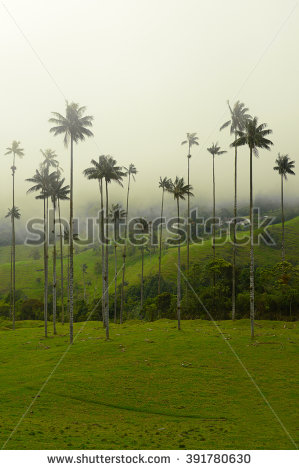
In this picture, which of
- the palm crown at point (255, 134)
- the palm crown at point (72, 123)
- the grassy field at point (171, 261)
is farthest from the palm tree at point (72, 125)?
the grassy field at point (171, 261)

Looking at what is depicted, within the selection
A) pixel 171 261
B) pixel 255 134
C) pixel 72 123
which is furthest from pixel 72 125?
pixel 171 261

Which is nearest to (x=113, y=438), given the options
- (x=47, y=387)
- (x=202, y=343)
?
(x=47, y=387)

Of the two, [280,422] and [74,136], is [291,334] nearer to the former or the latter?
[280,422]

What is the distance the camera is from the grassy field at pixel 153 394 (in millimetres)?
16609

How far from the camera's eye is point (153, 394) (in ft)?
82.1

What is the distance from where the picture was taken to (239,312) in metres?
74.2

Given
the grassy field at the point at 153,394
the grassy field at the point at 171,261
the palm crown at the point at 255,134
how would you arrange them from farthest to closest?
the grassy field at the point at 171,261, the palm crown at the point at 255,134, the grassy field at the point at 153,394

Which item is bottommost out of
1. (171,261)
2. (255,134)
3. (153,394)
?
(153,394)

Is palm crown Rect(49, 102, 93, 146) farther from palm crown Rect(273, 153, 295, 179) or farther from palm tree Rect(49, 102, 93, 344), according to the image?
palm crown Rect(273, 153, 295, 179)

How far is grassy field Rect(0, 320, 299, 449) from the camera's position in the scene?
16.6 m

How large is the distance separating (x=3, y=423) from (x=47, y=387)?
905 cm

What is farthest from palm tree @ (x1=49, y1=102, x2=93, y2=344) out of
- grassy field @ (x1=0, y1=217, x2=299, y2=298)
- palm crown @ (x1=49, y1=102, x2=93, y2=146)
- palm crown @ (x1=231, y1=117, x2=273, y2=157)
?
grassy field @ (x1=0, y1=217, x2=299, y2=298)

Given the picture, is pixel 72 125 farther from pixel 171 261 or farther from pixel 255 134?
pixel 171 261

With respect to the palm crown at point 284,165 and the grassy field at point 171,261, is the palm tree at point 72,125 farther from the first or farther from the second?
the grassy field at point 171,261
